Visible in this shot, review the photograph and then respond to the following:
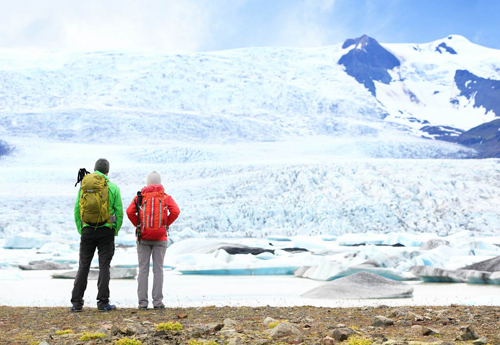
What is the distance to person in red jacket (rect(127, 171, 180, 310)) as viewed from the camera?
475cm

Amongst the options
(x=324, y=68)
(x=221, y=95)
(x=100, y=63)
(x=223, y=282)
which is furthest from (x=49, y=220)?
(x=324, y=68)

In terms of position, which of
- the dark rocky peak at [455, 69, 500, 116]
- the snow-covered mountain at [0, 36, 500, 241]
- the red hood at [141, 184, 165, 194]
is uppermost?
the dark rocky peak at [455, 69, 500, 116]

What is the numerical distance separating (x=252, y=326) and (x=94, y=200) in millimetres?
1826

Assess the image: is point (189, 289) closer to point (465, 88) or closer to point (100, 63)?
point (100, 63)

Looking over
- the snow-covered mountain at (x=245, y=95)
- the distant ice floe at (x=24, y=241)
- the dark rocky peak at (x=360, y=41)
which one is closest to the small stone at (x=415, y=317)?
the distant ice floe at (x=24, y=241)

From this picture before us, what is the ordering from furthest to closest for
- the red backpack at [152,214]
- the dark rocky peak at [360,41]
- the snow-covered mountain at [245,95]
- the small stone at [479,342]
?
the dark rocky peak at [360,41]
the snow-covered mountain at [245,95]
the red backpack at [152,214]
the small stone at [479,342]

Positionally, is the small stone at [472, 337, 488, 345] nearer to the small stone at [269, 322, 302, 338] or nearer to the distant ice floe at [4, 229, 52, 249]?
the small stone at [269, 322, 302, 338]

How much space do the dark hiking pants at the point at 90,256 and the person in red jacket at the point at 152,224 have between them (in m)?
0.27

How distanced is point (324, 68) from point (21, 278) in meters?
54.8

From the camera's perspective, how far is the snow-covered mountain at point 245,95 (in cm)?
4128

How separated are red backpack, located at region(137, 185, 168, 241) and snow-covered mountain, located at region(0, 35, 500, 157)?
35733 mm

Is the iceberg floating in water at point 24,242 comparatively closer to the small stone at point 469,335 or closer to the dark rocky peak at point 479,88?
the small stone at point 469,335

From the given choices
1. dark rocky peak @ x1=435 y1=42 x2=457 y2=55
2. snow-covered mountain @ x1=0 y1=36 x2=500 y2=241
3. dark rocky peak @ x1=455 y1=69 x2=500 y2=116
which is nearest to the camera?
snow-covered mountain @ x1=0 y1=36 x2=500 y2=241

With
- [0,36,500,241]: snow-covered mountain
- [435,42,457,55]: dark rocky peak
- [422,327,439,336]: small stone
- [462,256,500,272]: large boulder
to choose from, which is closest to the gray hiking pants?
[422,327,439,336]: small stone
